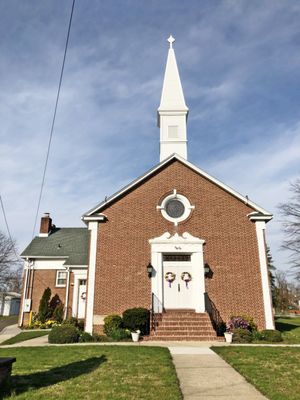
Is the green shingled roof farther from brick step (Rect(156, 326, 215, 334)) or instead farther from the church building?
brick step (Rect(156, 326, 215, 334))

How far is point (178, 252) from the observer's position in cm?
1598

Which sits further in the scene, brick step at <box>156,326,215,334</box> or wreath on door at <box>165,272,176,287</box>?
wreath on door at <box>165,272,176,287</box>

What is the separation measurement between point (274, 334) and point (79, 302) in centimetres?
1244

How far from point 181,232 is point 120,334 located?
208 inches

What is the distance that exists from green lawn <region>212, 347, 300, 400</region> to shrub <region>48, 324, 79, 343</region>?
5.30 m

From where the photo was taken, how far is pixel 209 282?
15492 mm

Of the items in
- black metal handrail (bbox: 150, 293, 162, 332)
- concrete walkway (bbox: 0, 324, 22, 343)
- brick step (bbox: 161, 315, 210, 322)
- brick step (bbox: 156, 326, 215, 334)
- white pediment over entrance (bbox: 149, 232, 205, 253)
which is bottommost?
concrete walkway (bbox: 0, 324, 22, 343)

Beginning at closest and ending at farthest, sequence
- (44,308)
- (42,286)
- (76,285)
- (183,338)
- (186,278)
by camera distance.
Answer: (183,338) < (186,278) < (44,308) < (76,285) < (42,286)

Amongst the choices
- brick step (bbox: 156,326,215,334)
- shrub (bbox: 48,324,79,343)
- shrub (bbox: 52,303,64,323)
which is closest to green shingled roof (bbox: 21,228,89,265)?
shrub (bbox: 52,303,64,323)

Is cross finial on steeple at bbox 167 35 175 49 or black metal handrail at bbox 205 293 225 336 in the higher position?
cross finial on steeple at bbox 167 35 175 49

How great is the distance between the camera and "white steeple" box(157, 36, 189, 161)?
777 inches

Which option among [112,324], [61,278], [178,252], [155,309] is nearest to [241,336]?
[155,309]

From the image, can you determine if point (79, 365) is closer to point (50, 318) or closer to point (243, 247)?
point (243, 247)

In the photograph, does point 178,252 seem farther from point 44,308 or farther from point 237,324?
point 44,308
